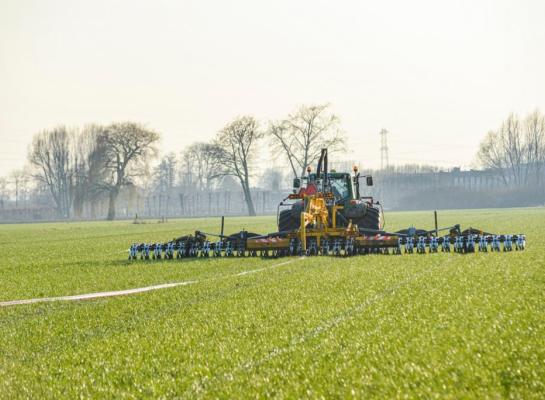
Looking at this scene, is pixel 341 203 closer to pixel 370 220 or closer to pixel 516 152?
pixel 370 220

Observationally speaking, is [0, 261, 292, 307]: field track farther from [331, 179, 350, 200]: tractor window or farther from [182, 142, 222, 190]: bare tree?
[182, 142, 222, 190]: bare tree

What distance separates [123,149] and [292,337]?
253 feet

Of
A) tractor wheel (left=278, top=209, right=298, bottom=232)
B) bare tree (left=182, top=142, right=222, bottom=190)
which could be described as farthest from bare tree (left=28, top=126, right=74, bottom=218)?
tractor wheel (left=278, top=209, right=298, bottom=232)

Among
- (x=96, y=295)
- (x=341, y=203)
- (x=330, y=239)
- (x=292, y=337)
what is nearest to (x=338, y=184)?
(x=341, y=203)

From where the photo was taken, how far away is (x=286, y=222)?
25.2m

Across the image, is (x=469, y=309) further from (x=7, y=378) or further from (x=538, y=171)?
(x=538, y=171)

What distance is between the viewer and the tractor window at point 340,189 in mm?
24702

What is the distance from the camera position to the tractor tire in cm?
2441

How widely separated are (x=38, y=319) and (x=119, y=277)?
605cm

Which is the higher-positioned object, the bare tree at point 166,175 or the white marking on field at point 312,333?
the bare tree at point 166,175

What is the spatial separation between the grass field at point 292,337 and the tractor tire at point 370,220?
8349 mm

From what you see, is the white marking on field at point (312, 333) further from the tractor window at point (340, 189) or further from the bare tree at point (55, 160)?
the bare tree at point (55, 160)

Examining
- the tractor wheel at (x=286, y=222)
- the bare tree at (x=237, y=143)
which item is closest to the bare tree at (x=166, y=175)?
the bare tree at (x=237, y=143)

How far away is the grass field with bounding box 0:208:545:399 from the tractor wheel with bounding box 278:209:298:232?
353 inches
